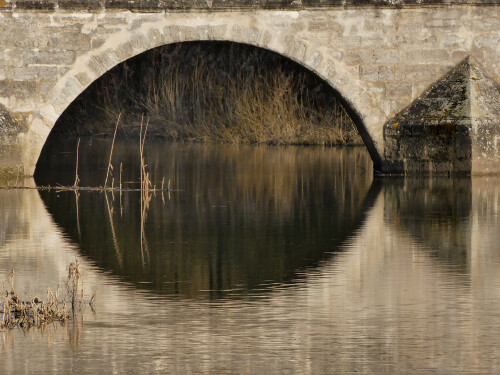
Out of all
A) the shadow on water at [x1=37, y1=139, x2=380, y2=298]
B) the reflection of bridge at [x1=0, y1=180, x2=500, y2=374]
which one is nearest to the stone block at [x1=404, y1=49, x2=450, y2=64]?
the shadow on water at [x1=37, y1=139, x2=380, y2=298]

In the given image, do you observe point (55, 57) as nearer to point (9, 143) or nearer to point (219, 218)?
point (9, 143)

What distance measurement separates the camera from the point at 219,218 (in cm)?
1058

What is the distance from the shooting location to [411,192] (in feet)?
40.8

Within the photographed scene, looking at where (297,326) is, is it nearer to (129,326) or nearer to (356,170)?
(129,326)

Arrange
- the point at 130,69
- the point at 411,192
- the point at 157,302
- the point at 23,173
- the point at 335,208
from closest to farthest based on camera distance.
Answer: the point at 157,302, the point at 335,208, the point at 411,192, the point at 23,173, the point at 130,69

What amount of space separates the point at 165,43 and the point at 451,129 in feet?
10.8

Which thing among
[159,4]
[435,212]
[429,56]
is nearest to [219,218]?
[435,212]

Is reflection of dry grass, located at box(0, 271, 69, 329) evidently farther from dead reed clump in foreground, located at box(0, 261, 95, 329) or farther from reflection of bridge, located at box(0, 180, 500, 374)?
reflection of bridge, located at box(0, 180, 500, 374)

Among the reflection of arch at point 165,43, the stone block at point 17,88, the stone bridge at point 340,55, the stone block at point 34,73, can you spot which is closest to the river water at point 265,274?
the stone bridge at point 340,55

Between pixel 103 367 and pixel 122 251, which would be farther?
pixel 122 251

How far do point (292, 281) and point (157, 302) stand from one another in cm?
105

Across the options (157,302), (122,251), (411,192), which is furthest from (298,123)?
(157,302)

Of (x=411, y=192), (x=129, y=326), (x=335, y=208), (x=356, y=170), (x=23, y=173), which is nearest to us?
(x=129, y=326)

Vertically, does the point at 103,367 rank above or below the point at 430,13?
below
